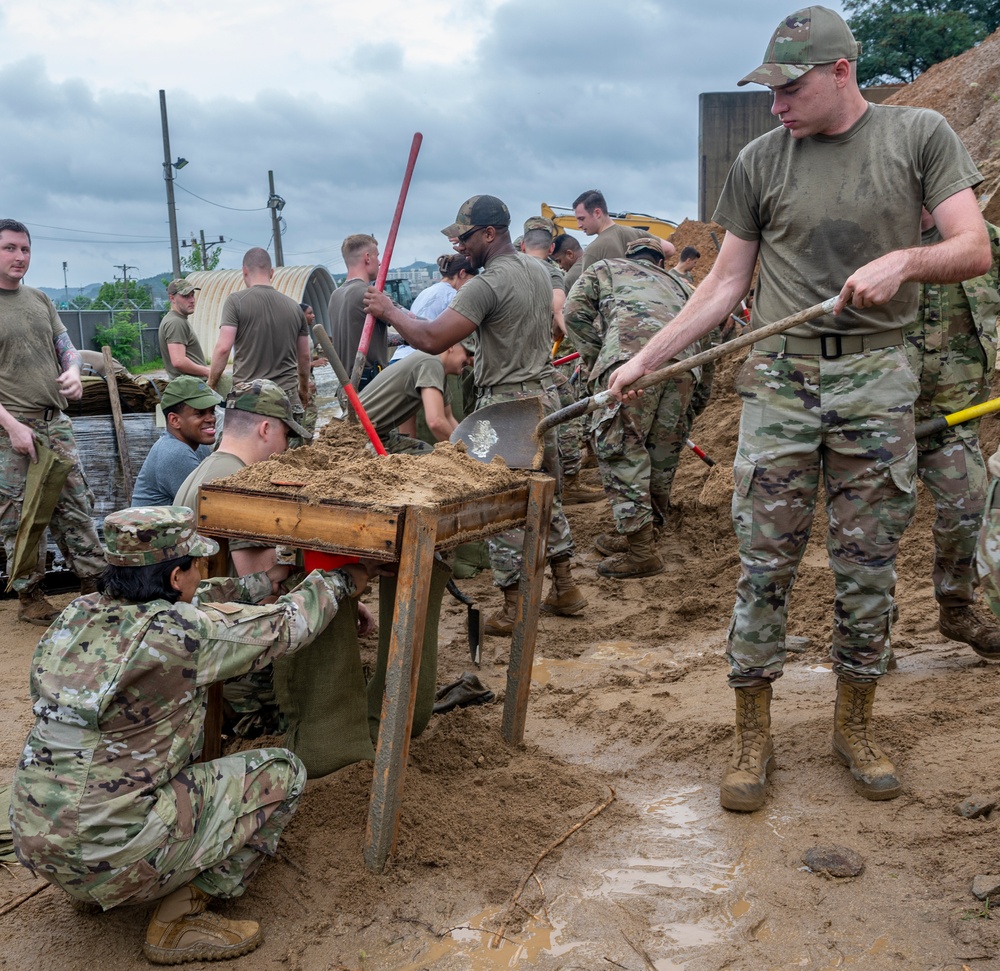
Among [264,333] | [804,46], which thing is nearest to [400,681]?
[804,46]

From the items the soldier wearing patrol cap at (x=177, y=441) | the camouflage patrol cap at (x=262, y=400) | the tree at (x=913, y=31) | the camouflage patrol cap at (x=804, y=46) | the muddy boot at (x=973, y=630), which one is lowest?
the muddy boot at (x=973, y=630)

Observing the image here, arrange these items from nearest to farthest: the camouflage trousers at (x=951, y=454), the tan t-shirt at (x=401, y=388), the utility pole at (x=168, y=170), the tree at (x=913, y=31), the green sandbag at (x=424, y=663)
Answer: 1. the green sandbag at (x=424, y=663)
2. the camouflage trousers at (x=951, y=454)
3. the tan t-shirt at (x=401, y=388)
4. the tree at (x=913, y=31)
5. the utility pole at (x=168, y=170)

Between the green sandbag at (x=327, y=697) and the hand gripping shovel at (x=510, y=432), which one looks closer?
the green sandbag at (x=327, y=697)

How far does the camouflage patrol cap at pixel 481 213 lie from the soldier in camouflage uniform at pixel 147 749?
111 inches

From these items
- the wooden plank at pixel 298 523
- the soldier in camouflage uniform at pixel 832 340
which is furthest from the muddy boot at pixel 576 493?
the wooden plank at pixel 298 523

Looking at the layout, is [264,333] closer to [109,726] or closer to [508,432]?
[508,432]

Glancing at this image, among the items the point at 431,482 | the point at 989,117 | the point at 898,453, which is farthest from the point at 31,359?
the point at 989,117

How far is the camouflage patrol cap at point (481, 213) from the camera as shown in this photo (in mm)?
5262

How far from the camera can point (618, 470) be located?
676cm

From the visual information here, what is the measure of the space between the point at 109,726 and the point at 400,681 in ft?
2.68

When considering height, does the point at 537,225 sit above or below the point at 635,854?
above

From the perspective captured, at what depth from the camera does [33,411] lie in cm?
625

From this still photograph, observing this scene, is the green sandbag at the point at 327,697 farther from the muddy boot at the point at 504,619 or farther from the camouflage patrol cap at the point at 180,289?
the camouflage patrol cap at the point at 180,289

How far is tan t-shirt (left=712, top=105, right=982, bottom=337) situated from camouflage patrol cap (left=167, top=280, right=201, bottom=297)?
23.8 feet
